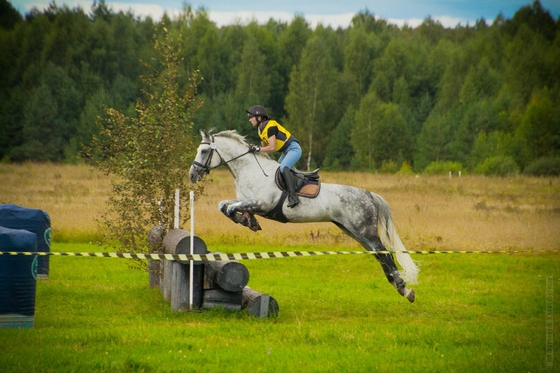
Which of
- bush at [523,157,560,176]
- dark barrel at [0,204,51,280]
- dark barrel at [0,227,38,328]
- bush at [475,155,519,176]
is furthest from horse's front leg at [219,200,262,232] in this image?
bush at [523,157,560,176]

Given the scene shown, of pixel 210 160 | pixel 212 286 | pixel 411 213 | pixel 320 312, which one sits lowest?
pixel 320 312

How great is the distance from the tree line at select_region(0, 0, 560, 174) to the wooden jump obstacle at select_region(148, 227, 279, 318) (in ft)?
143

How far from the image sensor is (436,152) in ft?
200

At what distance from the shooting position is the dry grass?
1986 cm

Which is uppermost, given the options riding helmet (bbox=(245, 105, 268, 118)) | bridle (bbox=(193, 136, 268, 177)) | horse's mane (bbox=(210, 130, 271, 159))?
riding helmet (bbox=(245, 105, 268, 118))

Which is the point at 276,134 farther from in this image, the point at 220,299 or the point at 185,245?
the point at 220,299

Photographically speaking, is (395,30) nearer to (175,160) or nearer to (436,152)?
(436,152)

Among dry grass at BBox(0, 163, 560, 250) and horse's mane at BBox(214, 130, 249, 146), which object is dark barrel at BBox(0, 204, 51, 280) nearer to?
dry grass at BBox(0, 163, 560, 250)

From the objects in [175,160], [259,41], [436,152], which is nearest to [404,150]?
[436,152]

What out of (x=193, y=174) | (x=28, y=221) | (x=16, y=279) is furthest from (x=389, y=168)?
(x=16, y=279)

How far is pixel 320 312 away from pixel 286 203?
6.46ft

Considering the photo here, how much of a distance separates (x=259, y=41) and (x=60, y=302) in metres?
65.3

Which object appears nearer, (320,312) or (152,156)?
(320,312)

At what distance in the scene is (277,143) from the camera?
36.5ft
